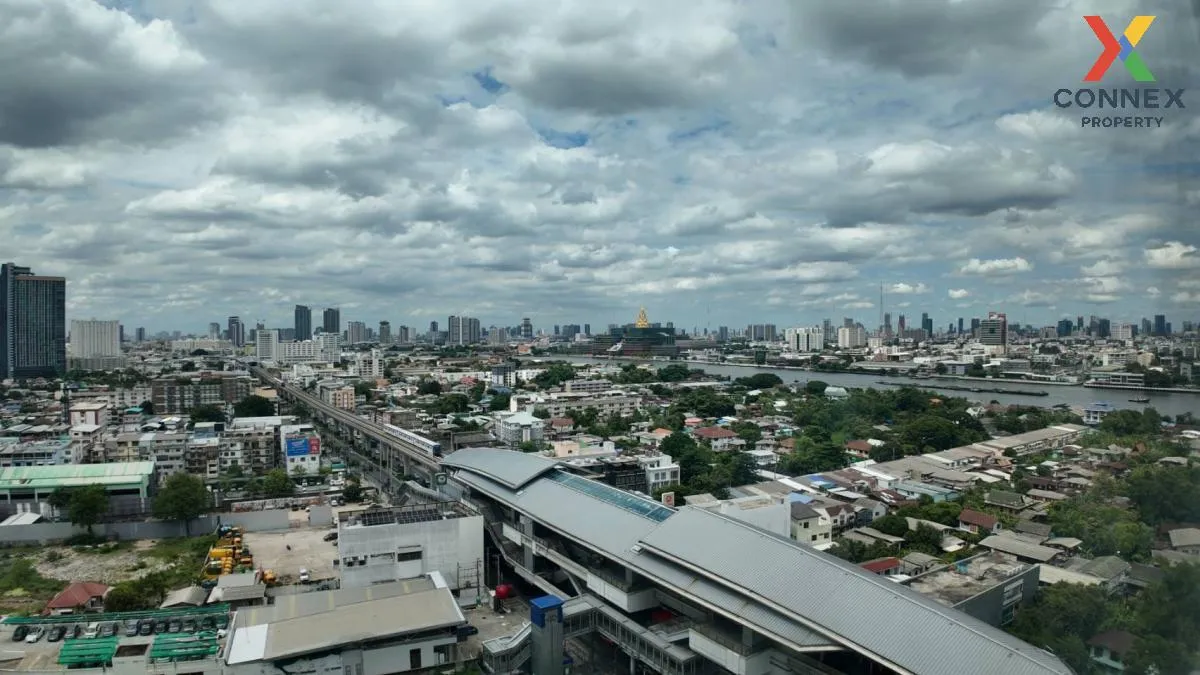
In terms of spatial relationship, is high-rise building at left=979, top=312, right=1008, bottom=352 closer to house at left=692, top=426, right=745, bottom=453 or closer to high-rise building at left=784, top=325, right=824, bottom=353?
high-rise building at left=784, top=325, right=824, bottom=353

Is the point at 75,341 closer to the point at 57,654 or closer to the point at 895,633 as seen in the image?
the point at 57,654

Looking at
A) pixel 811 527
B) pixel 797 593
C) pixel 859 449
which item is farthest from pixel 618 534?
pixel 859 449

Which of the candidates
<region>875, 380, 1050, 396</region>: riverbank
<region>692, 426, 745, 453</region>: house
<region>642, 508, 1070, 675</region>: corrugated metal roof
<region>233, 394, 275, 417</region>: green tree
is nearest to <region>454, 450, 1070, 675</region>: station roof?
<region>642, 508, 1070, 675</region>: corrugated metal roof

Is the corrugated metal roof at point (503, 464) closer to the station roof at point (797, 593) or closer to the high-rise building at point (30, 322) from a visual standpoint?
the station roof at point (797, 593)

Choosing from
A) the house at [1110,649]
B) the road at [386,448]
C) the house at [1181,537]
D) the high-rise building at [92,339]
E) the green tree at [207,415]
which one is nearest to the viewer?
the house at [1110,649]

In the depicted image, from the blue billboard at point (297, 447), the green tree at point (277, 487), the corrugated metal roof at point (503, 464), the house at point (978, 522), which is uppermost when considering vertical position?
the corrugated metal roof at point (503, 464)

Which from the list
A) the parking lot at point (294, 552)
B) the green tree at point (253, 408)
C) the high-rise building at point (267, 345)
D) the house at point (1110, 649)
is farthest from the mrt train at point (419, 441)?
the high-rise building at point (267, 345)

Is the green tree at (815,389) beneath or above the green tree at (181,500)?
above
